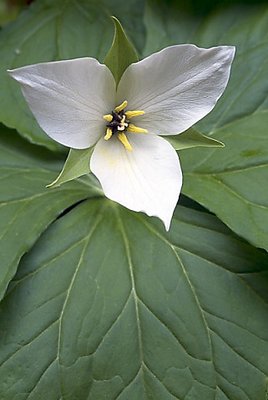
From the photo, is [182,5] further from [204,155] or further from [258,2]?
[204,155]

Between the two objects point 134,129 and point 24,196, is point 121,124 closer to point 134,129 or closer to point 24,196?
point 134,129

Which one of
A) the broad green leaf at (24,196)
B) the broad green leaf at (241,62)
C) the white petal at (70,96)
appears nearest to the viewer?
the white petal at (70,96)

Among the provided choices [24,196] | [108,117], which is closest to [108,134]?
[108,117]

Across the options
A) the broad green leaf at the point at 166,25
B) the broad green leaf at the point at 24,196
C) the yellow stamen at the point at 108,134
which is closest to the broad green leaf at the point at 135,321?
the broad green leaf at the point at 24,196

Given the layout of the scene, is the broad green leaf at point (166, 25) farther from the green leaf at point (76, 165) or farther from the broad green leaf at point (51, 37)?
the green leaf at point (76, 165)

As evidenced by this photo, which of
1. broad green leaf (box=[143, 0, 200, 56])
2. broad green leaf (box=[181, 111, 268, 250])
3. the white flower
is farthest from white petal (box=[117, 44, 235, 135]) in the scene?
broad green leaf (box=[143, 0, 200, 56])

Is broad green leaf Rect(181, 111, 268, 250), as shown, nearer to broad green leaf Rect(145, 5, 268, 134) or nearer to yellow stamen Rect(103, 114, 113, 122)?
broad green leaf Rect(145, 5, 268, 134)
